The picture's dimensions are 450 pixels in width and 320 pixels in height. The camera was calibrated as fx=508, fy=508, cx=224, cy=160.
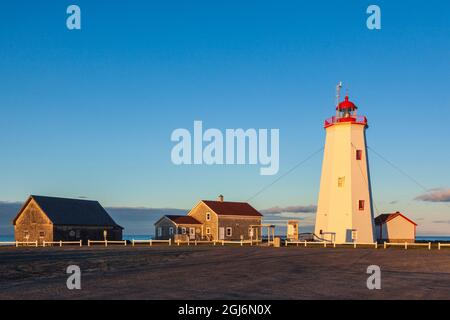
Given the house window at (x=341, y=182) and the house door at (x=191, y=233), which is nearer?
the house window at (x=341, y=182)

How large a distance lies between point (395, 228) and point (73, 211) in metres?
35.6

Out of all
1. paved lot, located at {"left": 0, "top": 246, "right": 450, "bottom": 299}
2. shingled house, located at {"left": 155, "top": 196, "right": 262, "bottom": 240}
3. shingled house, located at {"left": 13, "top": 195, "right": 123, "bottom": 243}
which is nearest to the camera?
paved lot, located at {"left": 0, "top": 246, "right": 450, "bottom": 299}

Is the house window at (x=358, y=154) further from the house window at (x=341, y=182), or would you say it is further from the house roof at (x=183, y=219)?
the house roof at (x=183, y=219)

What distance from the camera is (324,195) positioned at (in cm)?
4722

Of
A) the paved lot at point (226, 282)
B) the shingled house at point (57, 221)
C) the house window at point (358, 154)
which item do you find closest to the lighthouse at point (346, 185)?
the house window at point (358, 154)

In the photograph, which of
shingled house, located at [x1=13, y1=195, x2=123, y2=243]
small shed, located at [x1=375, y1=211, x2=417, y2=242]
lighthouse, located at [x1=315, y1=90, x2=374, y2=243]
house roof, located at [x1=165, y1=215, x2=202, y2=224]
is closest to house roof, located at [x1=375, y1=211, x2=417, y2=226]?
small shed, located at [x1=375, y1=211, x2=417, y2=242]

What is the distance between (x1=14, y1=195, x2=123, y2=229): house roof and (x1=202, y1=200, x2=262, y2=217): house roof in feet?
41.2

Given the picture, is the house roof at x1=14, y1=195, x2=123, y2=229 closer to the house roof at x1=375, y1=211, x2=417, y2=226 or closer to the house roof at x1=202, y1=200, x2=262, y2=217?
the house roof at x1=202, y1=200, x2=262, y2=217

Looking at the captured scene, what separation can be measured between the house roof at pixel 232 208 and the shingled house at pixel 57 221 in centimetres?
1283

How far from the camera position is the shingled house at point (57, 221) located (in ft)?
179

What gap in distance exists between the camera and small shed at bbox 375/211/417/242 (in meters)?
53.0

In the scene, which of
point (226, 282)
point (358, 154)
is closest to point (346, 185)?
point (358, 154)

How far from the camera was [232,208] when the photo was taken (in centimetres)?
6169

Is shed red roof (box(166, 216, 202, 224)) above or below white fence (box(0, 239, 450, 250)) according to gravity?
above
